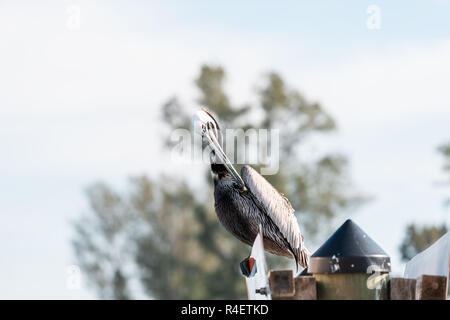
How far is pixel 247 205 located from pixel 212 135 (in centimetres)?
73

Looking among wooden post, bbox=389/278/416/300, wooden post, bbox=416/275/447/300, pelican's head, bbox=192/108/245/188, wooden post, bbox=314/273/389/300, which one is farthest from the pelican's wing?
wooden post, bbox=416/275/447/300

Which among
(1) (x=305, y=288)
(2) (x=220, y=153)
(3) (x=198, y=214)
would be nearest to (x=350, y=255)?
(1) (x=305, y=288)

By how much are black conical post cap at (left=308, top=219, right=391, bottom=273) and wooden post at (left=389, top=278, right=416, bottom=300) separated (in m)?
0.11

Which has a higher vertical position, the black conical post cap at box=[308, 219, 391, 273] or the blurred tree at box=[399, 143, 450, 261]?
the black conical post cap at box=[308, 219, 391, 273]

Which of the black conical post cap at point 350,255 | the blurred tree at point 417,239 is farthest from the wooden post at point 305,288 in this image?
the blurred tree at point 417,239

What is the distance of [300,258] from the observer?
316 inches

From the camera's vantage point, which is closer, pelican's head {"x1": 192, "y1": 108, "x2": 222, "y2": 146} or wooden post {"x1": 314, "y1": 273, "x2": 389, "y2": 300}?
wooden post {"x1": 314, "y1": 273, "x2": 389, "y2": 300}

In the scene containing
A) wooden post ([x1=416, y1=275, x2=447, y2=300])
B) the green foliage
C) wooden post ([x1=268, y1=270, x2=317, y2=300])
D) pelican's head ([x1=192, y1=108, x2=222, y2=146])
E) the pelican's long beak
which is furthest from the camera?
the green foliage

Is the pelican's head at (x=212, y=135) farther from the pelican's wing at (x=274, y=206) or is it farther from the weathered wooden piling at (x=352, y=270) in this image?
the weathered wooden piling at (x=352, y=270)

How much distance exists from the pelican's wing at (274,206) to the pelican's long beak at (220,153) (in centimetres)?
7

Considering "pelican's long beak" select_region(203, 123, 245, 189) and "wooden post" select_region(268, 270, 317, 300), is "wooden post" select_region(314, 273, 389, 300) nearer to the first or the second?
"wooden post" select_region(268, 270, 317, 300)

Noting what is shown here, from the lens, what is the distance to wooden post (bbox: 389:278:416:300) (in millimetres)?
4409

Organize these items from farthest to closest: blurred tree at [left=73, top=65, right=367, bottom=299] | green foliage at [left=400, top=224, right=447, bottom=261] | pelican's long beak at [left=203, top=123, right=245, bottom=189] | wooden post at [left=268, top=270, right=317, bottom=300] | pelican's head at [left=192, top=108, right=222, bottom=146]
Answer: blurred tree at [left=73, top=65, right=367, bottom=299], green foliage at [left=400, top=224, right=447, bottom=261], pelican's head at [left=192, top=108, right=222, bottom=146], pelican's long beak at [left=203, top=123, right=245, bottom=189], wooden post at [left=268, top=270, right=317, bottom=300]
